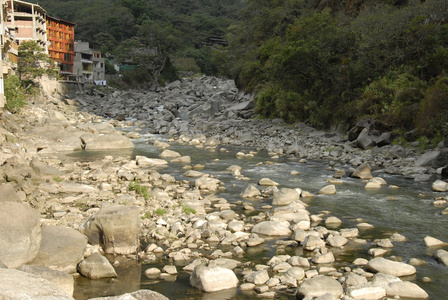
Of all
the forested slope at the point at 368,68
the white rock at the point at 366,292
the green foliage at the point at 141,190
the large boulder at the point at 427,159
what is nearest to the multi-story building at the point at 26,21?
the forested slope at the point at 368,68

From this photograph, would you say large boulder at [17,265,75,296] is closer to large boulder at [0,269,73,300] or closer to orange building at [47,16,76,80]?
large boulder at [0,269,73,300]

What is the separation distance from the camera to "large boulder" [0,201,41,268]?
6324 mm

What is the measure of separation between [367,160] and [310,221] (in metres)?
8.82

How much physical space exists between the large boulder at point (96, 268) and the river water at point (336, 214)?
0.10m

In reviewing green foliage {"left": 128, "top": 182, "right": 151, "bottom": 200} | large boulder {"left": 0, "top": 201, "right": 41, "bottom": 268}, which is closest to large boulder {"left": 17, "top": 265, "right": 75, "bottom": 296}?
large boulder {"left": 0, "top": 201, "right": 41, "bottom": 268}

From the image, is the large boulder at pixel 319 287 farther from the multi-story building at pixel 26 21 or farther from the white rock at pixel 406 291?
the multi-story building at pixel 26 21

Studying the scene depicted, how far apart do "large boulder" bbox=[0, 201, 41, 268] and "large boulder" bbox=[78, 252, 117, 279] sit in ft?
2.44

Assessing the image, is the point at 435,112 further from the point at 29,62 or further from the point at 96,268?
the point at 29,62

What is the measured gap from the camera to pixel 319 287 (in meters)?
6.20

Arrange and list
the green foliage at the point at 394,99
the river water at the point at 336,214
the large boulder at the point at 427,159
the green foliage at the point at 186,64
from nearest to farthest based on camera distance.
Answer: the river water at the point at 336,214
the large boulder at the point at 427,159
the green foliage at the point at 394,99
the green foliage at the point at 186,64

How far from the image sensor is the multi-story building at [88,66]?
57844 millimetres

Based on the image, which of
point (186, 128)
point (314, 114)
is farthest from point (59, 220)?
point (186, 128)

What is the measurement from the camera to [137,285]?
6.69m

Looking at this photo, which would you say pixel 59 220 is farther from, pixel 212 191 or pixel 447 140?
pixel 447 140
